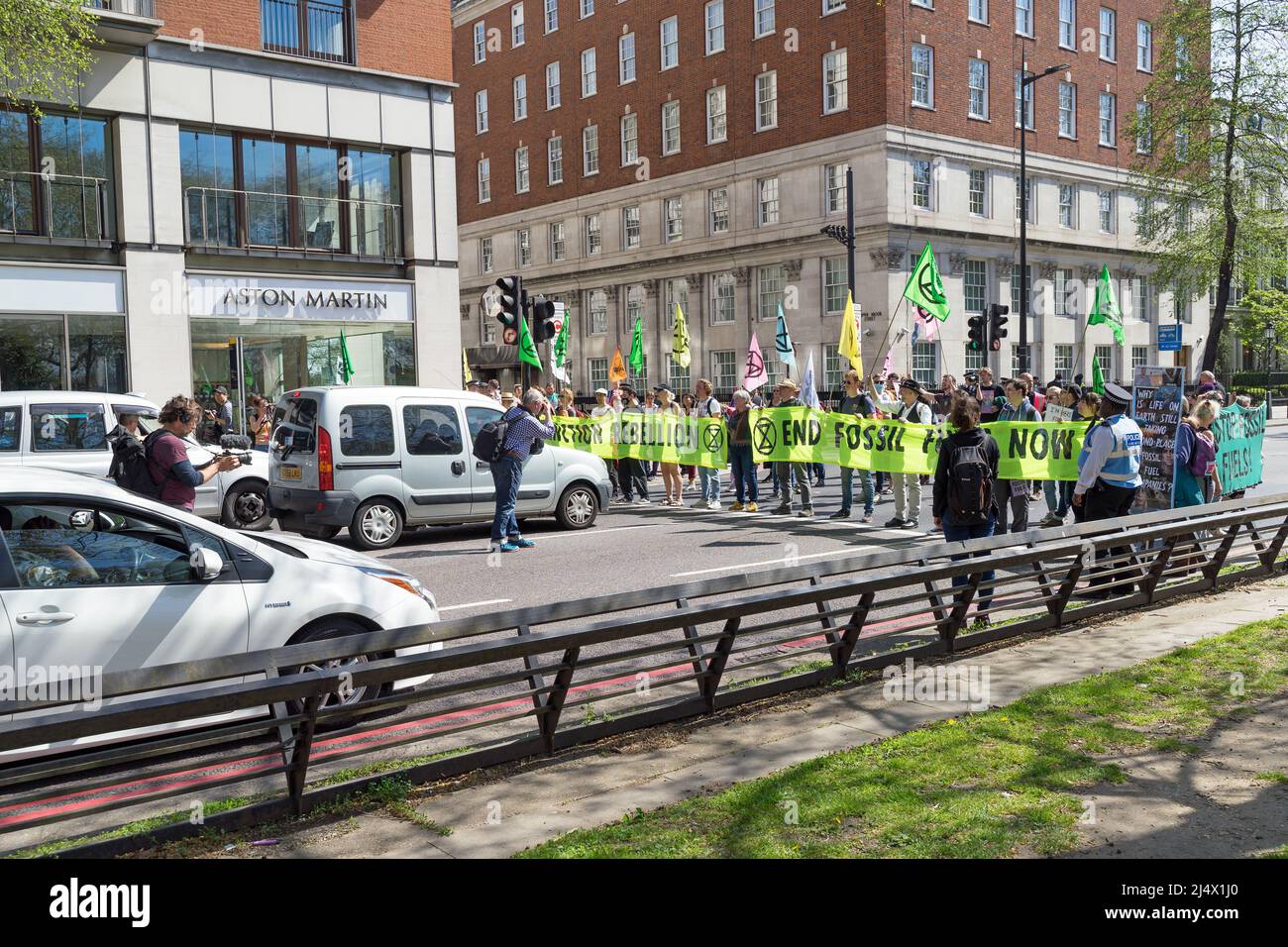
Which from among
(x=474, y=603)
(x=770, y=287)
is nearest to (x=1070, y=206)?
(x=770, y=287)

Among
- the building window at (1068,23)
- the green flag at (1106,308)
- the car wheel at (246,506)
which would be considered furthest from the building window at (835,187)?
the car wheel at (246,506)

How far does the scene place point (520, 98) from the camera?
61469 millimetres

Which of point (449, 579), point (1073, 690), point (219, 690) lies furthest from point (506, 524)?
point (219, 690)

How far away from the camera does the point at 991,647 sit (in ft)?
27.8

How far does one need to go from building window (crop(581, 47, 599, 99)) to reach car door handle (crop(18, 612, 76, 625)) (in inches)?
2155

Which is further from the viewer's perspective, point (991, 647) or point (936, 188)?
point (936, 188)

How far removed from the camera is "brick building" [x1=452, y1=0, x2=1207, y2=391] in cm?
4344

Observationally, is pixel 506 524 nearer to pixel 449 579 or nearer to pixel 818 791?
pixel 449 579

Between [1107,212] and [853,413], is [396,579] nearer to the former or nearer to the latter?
[853,413]

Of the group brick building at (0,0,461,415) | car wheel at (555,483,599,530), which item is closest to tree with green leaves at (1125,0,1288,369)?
brick building at (0,0,461,415)

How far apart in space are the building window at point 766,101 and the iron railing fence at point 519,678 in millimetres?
39881

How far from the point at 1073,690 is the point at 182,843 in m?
5.16

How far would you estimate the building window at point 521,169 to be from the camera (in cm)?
6144
